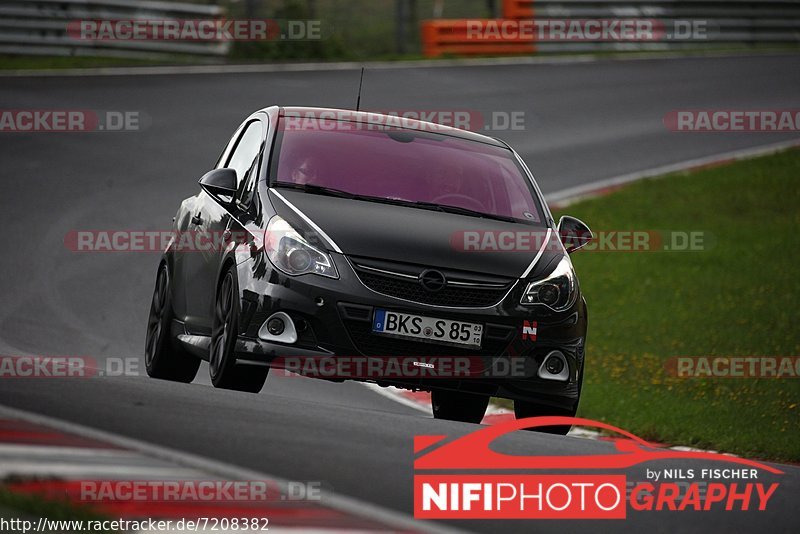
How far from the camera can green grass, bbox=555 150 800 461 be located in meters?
11.6

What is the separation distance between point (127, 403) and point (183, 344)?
1.85 metres

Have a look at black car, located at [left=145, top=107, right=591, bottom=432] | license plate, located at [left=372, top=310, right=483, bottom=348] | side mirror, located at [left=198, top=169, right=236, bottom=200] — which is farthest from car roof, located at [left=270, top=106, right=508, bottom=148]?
license plate, located at [left=372, top=310, right=483, bottom=348]

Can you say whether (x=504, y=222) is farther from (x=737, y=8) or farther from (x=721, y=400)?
(x=737, y=8)

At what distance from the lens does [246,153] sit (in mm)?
8953

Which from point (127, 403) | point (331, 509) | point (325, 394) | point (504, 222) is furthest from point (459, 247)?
point (325, 394)

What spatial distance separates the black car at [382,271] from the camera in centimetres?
742

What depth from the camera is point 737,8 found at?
31.7m

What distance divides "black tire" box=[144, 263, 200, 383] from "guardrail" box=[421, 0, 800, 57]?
1970 centimetres

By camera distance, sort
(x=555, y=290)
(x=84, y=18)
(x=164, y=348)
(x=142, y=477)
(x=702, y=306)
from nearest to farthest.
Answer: (x=142, y=477) < (x=555, y=290) < (x=164, y=348) < (x=702, y=306) < (x=84, y=18)

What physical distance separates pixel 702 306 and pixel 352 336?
8753 millimetres

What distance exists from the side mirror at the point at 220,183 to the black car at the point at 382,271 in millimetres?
12

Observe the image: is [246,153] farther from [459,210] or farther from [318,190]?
[459,210]

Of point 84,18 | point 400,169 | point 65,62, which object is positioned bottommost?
point 400,169

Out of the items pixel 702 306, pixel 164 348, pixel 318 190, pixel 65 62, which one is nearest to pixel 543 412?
pixel 318 190
